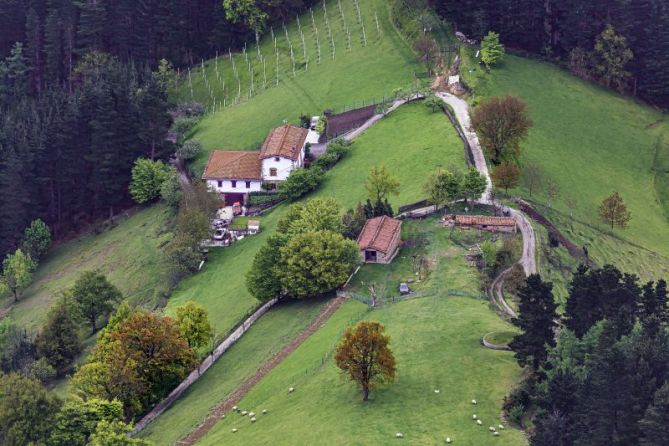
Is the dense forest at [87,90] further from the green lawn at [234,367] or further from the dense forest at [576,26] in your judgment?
the green lawn at [234,367]

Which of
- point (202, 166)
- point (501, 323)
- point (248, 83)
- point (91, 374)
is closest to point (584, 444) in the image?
point (501, 323)

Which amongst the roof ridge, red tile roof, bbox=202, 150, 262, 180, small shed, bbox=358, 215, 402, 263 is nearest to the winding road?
the roof ridge

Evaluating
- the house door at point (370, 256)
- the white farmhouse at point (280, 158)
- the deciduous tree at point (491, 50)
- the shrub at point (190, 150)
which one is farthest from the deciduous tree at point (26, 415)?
the deciduous tree at point (491, 50)

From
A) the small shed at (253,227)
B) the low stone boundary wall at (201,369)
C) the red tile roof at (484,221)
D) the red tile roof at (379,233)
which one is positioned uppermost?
the red tile roof at (379,233)

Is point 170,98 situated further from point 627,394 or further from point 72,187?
point 627,394

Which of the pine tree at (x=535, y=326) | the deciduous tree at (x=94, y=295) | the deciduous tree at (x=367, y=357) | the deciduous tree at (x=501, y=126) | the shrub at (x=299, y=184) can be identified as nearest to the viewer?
the pine tree at (x=535, y=326)

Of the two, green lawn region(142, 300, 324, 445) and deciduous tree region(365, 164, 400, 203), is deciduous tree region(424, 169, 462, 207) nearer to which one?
deciduous tree region(365, 164, 400, 203)

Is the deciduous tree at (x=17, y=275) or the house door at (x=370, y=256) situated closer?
the house door at (x=370, y=256)

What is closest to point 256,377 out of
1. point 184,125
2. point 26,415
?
point 26,415
